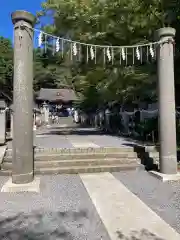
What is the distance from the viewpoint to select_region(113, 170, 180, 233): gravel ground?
436 centimetres

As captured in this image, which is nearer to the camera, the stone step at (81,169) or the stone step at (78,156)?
the stone step at (81,169)

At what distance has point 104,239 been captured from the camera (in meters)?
3.51

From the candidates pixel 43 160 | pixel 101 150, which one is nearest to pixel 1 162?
pixel 43 160

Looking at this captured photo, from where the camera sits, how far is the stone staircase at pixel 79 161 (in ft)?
24.5

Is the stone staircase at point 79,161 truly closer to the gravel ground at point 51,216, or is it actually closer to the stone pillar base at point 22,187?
the stone pillar base at point 22,187

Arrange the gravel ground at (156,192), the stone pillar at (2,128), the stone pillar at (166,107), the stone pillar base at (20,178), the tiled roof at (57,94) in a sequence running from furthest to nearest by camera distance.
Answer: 1. the tiled roof at (57,94)
2. the stone pillar at (2,128)
3. the stone pillar at (166,107)
4. the stone pillar base at (20,178)
5. the gravel ground at (156,192)

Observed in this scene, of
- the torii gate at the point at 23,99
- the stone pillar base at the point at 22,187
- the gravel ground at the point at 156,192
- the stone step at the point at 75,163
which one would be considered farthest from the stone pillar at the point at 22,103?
the gravel ground at the point at 156,192

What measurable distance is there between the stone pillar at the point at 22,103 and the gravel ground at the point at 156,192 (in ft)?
7.64

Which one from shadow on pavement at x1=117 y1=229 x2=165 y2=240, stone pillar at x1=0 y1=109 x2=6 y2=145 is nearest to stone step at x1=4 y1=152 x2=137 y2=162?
shadow on pavement at x1=117 y1=229 x2=165 y2=240

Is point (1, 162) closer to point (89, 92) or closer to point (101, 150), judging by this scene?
point (101, 150)

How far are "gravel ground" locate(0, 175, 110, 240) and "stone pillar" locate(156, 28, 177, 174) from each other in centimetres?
220

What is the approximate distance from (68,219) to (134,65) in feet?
30.8

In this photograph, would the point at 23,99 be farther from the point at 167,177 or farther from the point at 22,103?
the point at 167,177

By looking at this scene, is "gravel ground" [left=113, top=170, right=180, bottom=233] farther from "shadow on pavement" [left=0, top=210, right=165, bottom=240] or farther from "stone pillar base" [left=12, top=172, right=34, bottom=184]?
"stone pillar base" [left=12, top=172, right=34, bottom=184]
